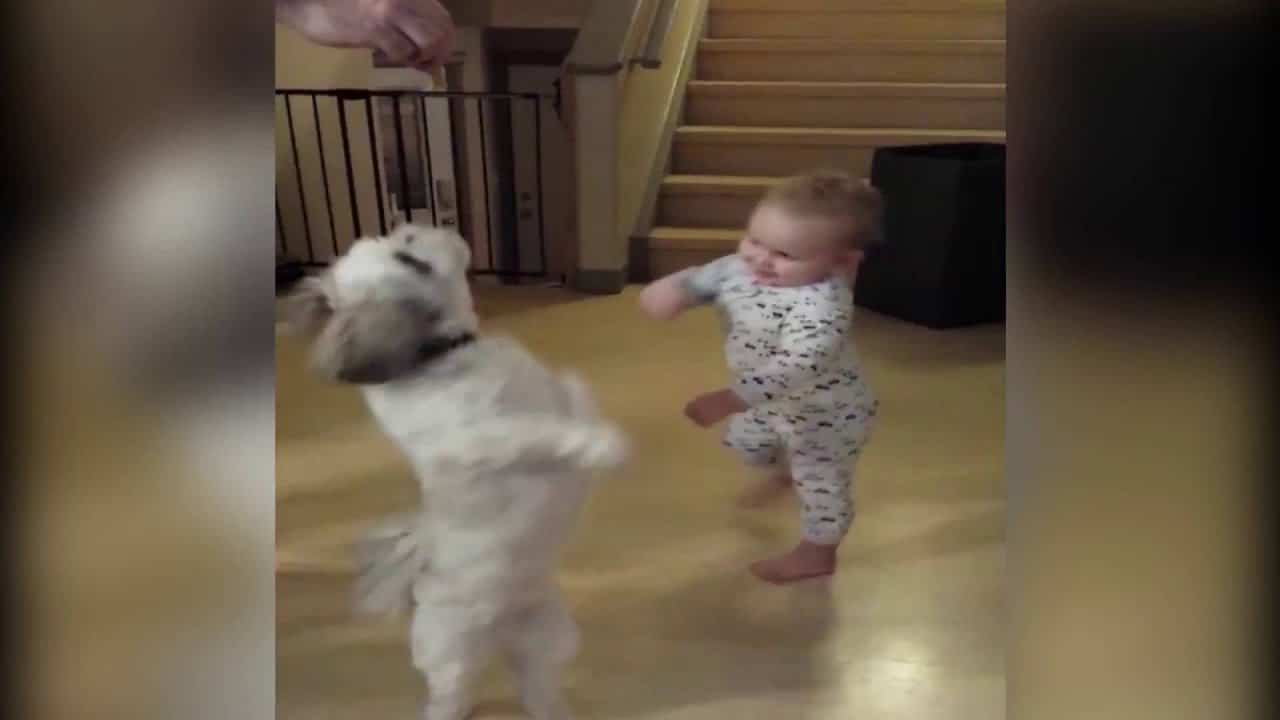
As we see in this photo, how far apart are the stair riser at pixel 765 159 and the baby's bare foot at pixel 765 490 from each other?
0.25 m

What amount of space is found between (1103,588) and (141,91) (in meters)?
0.33

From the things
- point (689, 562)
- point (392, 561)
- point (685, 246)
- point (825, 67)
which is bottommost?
point (689, 562)

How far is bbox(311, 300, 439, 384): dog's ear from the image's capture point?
19.0 inches

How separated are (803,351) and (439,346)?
340 mm

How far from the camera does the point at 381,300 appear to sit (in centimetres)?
49

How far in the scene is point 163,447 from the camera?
36 centimetres

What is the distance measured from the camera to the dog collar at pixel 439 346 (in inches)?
19.8

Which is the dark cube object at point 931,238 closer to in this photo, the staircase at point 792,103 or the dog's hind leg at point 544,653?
the staircase at point 792,103

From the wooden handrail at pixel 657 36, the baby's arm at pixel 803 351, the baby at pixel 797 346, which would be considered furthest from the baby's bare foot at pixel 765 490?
the wooden handrail at pixel 657 36

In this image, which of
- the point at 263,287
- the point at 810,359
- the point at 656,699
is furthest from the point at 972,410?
the point at 263,287

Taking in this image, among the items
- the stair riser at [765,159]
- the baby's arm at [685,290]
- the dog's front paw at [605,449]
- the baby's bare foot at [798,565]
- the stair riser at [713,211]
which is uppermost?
the stair riser at [765,159]

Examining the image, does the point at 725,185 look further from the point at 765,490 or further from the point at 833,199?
the point at 765,490

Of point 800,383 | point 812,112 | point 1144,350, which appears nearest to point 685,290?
point 800,383

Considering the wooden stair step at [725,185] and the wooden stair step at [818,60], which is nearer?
the wooden stair step at [725,185]
